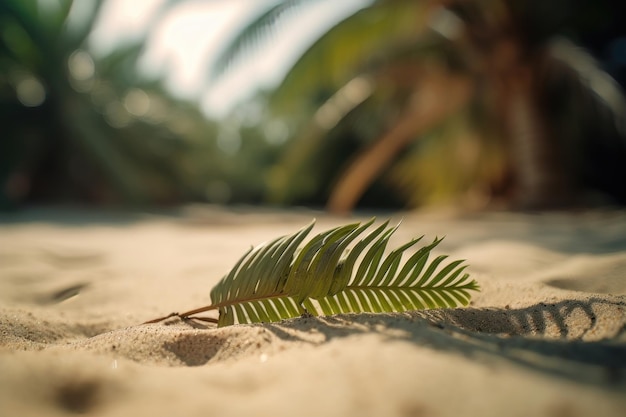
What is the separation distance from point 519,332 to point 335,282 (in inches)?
15.9

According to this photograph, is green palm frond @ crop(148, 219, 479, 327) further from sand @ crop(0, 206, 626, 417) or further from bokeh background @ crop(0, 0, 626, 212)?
bokeh background @ crop(0, 0, 626, 212)

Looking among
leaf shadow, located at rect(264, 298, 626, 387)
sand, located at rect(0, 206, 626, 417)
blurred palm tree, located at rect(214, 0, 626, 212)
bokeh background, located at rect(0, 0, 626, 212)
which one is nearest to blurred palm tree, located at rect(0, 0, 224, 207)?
bokeh background, located at rect(0, 0, 626, 212)

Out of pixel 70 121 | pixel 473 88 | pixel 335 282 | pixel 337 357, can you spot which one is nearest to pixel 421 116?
pixel 473 88

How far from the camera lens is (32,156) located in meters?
7.80

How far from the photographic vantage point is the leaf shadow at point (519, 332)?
73 centimetres

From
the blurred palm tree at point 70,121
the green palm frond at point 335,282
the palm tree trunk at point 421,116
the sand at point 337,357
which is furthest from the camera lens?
the blurred palm tree at point 70,121

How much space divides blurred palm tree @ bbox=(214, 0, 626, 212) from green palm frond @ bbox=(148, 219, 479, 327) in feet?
12.5

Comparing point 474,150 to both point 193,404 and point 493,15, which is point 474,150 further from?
point 193,404

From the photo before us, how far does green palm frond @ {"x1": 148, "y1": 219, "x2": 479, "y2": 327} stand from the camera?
108 centimetres

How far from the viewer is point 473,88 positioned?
5.68 m

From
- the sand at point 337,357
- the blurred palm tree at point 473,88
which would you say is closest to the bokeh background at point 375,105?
the blurred palm tree at point 473,88

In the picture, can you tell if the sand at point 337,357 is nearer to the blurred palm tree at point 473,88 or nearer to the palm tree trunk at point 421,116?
the blurred palm tree at point 473,88

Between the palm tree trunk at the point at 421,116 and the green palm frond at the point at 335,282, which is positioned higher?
the palm tree trunk at the point at 421,116

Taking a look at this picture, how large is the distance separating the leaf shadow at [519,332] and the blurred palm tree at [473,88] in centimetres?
396
